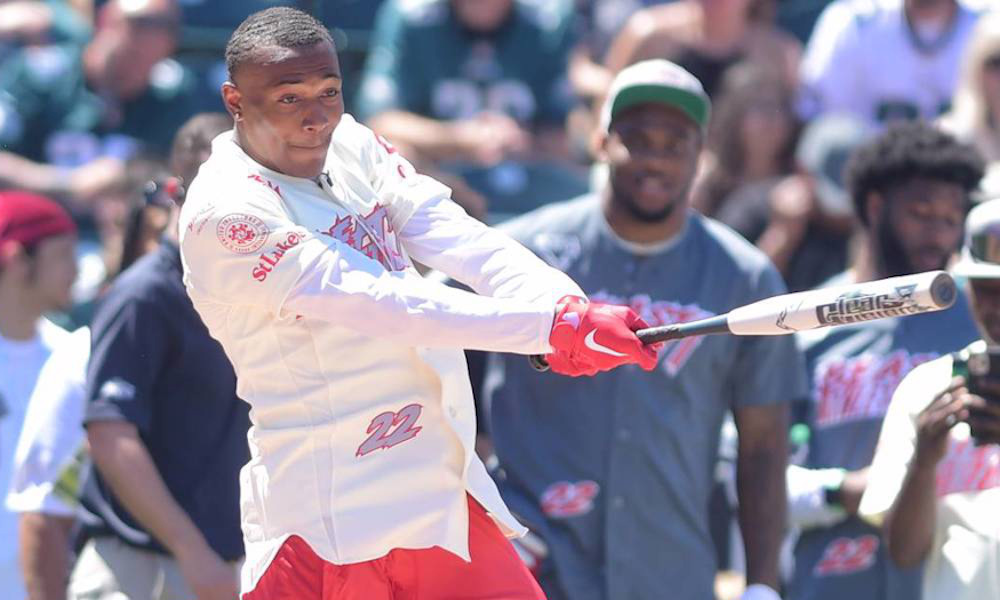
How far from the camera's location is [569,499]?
16.6 feet

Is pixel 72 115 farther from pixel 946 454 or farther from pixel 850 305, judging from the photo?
pixel 850 305

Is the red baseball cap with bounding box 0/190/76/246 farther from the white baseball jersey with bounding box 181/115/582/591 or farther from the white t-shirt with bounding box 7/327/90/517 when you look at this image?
the white baseball jersey with bounding box 181/115/582/591

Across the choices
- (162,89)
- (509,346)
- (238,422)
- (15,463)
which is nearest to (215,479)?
(238,422)

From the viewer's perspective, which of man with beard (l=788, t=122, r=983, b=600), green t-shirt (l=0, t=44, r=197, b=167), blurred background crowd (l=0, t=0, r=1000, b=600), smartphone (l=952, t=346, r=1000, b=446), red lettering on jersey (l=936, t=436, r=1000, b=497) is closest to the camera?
smartphone (l=952, t=346, r=1000, b=446)

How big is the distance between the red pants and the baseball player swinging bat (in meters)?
0.62

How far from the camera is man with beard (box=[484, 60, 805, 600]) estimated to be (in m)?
5.08

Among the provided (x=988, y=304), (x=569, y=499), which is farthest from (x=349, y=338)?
(x=988, y=304)

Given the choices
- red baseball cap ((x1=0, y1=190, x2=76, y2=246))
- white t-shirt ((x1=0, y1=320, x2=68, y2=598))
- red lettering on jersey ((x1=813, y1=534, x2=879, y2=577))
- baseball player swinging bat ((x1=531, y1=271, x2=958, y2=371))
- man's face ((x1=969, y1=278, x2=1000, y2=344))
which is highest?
baseball player swinging bat ((x1=531, y1=271, x2=958, y2=371))

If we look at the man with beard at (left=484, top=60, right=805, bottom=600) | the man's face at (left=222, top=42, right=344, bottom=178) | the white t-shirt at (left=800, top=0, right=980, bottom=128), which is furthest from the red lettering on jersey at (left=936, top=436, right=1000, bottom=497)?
Result: the white t-shirt at (left=800, top=0, right=980, bottom=128)

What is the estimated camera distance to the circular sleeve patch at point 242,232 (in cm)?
360

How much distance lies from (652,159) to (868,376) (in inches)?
37.3

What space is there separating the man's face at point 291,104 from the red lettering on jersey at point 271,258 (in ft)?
0.66

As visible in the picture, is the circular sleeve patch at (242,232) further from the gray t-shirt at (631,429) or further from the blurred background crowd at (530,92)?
the blurred background crowd at (530,92)

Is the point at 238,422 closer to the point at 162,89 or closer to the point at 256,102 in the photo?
the point at 256,102
